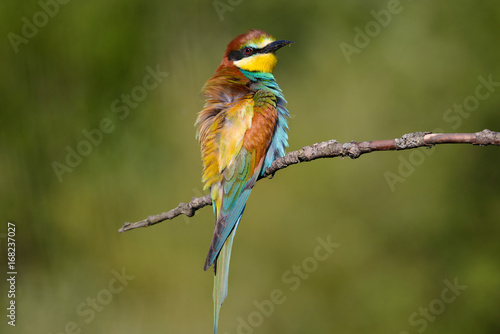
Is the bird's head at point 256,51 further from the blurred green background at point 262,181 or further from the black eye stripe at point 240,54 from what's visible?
the blurred green background at point 262,181

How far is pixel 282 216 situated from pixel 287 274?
428 mm

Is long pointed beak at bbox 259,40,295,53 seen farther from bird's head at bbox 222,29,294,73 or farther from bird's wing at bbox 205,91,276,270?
bird's wing at bbox 205,91,276,270

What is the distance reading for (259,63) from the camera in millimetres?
2615

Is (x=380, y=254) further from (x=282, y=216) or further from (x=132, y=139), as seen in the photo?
(x=132, y=139)

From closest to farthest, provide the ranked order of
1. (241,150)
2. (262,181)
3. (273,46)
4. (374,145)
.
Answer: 1. (374,145)
2. (241,150)
3. (273,46)
4. (262,181)

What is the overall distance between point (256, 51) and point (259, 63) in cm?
7

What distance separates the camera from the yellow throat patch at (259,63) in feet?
8.57

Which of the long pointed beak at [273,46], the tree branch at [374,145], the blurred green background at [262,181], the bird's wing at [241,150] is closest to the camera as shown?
the tree branch at [374,145]

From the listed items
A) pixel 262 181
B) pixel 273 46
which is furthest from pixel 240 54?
pixel 262 181

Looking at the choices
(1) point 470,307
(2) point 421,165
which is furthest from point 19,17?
(1) point 470,307

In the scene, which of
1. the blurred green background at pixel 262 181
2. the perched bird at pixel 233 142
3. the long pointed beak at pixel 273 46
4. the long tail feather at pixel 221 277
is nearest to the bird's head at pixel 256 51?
the long pointed beak at pixel 273 46

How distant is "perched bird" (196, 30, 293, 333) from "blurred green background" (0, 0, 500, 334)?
0.22 meters

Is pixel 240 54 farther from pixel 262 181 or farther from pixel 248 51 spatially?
pixel 262 181

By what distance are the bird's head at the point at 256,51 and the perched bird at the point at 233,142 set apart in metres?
0.12
